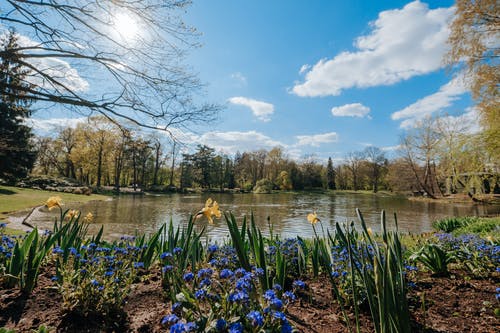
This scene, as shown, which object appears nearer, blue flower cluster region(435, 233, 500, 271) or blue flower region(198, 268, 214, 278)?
blue flower region(198, 268, 214, 278)

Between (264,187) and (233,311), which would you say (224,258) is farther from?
→ (264,187)

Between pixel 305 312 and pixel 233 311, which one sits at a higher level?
pixel 233 311

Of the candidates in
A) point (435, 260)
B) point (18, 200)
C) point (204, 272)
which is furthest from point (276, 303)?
point (18, 200)

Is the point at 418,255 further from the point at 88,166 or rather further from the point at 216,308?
the point at 88,166

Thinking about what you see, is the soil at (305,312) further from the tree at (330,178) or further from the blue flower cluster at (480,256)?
the tree at (330,178)

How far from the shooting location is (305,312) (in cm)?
205

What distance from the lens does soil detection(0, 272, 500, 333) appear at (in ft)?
5.87

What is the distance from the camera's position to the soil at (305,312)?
1.79 metres

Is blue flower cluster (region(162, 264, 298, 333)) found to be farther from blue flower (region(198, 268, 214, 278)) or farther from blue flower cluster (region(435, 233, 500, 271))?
blue flower cluster (region(435, 233, 500, 271))

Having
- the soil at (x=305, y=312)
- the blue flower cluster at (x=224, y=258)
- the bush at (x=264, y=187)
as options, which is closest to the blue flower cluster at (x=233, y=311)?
the soil at (x=305, y=312)

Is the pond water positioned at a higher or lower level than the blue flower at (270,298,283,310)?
lower

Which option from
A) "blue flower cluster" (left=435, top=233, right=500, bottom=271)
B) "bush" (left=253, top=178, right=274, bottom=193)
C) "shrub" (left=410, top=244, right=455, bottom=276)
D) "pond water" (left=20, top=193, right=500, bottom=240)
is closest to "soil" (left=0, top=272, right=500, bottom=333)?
"shrub" (left=410, top=244, right=455, bottom=276)

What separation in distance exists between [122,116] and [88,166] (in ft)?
121

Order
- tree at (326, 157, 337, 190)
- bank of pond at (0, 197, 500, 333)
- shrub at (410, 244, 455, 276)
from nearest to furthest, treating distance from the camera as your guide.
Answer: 1. bank of pond at (0, 197, 500, 333)
2. shrub at (410, 244, 455, 276)
3. tree at (326, 157, 337, 190)
